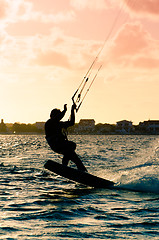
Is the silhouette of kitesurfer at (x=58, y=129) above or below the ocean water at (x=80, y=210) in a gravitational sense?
above

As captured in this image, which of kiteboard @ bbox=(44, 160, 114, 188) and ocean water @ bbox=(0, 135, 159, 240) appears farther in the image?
kiteboard @ bbox=(44, 160, 114, 188)

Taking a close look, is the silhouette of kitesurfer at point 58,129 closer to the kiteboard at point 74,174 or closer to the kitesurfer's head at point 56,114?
the kitesurfer's head at point 56,114

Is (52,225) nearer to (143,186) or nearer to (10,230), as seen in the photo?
(10,230)

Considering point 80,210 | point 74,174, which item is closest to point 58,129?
point 74,174

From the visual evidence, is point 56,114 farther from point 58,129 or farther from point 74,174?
point 74,174

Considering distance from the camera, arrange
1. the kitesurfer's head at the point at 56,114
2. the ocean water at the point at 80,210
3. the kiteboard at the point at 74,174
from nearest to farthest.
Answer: the ocean water at the point at 80,210, the kitesurfer's head at the point at 56,114, the kiteboard at the point at 74,174

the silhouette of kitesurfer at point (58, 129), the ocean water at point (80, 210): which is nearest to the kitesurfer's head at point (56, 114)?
the silhouette of kitesurfer at point (58, 129)

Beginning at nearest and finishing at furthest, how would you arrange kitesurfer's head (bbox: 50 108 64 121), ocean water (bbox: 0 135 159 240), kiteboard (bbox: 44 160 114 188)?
ocean water (bbox: 0 135 159 240)
kitesurfer's head (bbox: 50 108 64 121)
kiteboard (bbox: 44 160 114 188)

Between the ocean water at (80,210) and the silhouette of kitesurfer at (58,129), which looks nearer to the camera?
the ocean water at (80,210)

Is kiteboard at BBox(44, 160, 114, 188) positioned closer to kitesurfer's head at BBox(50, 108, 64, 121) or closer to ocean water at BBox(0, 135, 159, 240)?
ocean water at BBox(0, 135, 159, 240)

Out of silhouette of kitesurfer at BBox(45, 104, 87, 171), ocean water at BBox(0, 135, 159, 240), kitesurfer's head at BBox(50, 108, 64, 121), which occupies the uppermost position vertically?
kitesurfer's head at BBox(50, 108, 64, 121)

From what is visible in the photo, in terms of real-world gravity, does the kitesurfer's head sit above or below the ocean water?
above

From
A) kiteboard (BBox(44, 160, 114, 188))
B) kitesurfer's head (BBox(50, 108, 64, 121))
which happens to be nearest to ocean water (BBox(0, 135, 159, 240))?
kiteboard (BBox(44, 160, 114, 188))

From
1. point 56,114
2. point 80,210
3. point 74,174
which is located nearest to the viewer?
point 80,210
